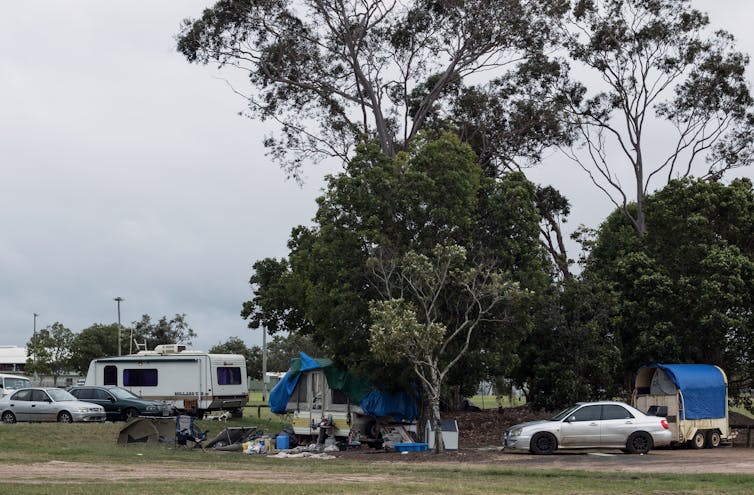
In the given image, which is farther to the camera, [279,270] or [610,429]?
[279,270]

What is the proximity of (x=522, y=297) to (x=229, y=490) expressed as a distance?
44.9 feet

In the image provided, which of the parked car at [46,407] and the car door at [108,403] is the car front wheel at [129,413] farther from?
the parked car at [46,407]

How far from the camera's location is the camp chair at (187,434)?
2812 cm

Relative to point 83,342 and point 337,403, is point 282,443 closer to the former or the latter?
point 337,403

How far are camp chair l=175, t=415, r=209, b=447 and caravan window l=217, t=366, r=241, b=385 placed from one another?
9.12 m

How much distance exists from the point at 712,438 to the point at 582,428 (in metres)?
4.92

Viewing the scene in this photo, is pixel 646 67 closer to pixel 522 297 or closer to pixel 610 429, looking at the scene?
pixel 522 297

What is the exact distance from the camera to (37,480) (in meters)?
17.4

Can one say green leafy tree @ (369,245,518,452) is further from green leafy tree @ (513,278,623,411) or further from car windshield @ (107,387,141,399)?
car windshield @ (107,387,141,399)

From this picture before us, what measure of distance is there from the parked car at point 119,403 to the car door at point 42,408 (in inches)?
83.2

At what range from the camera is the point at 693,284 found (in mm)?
30484

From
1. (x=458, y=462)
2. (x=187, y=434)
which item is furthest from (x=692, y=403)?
(x=187, y=434)

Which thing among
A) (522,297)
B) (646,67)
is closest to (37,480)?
(522,297)

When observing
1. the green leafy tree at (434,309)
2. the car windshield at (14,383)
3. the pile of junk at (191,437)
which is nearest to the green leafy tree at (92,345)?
the car windshield at (14,383)
